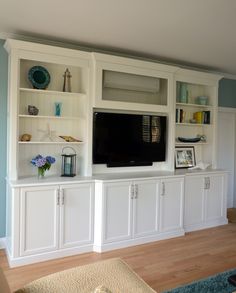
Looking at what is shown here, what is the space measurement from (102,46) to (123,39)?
1.30 ft

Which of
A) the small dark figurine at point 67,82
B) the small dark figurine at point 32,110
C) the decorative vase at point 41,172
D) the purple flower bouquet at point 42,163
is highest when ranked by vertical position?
the small dark figurine at point 67,82

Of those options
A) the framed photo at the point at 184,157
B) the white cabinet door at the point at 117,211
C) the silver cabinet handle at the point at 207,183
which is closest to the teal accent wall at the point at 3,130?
the white cabinet door at the point at 117,211

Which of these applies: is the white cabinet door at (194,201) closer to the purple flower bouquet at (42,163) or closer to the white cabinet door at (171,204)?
the white cabinet door at (171,204)

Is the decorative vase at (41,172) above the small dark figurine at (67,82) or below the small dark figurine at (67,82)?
below

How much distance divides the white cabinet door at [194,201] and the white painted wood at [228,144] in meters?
1.37

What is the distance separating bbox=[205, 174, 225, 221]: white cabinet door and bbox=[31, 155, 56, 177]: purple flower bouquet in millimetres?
2449

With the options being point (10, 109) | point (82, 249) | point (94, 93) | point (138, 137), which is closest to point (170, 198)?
point (138, 137)

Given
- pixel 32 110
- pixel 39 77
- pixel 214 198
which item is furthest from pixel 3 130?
pixel 214 198

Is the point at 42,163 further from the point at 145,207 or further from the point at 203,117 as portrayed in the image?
the point at 203,117

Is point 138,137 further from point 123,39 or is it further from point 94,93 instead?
point 123,39

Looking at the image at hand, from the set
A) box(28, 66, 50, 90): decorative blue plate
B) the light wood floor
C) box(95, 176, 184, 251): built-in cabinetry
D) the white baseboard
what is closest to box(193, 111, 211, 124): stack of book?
box(95, 176, 184, 251): built-in cabinetry

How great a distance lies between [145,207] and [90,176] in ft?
2.78

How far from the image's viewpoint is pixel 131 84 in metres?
3.90

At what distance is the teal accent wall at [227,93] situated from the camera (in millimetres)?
5082
